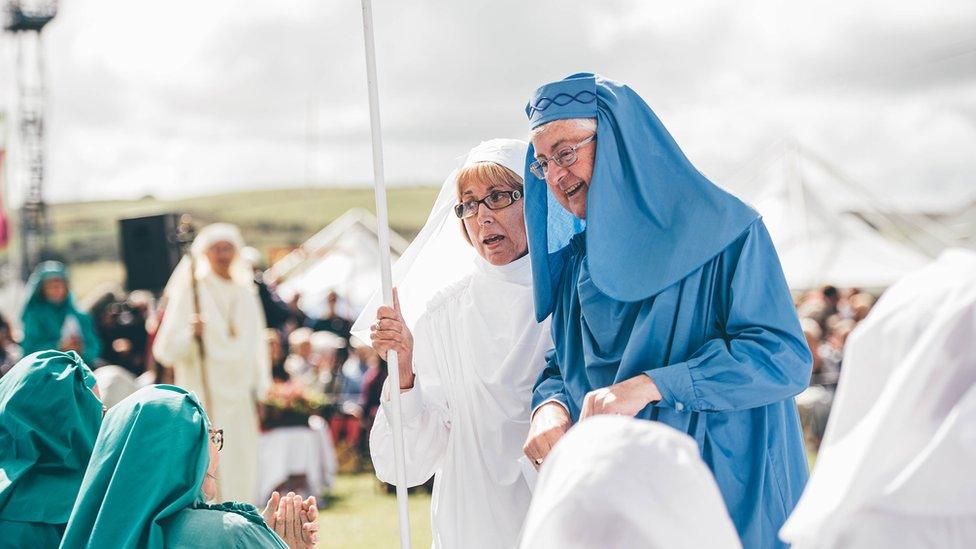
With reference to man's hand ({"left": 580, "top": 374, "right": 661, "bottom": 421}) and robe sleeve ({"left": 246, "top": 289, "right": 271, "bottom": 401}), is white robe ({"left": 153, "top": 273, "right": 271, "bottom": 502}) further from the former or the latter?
man's hand ({"left": 580, "top": 374, "right": 661, "bottom": 421})

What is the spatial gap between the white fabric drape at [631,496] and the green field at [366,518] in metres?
6.14

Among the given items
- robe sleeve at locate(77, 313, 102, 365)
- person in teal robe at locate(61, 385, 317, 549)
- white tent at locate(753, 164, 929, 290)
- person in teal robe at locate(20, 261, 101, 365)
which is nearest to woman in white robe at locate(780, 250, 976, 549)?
person in teal robe at locate(61, 385, 317, 549)

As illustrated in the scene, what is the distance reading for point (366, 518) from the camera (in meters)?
10.1

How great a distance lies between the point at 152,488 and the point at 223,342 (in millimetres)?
6510

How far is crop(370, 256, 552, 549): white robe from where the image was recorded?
3582 millimetres

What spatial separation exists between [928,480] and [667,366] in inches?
43.2

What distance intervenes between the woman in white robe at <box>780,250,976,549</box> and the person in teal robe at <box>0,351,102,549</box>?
2.29 metres

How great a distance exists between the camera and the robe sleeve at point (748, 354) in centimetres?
284

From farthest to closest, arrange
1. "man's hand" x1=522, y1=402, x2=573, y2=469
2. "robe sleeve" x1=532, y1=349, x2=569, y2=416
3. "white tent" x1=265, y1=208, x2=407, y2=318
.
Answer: "white tent" x1=265, y1=208, x2=407, y2=318
"robe sleeve" x1=532, y1=349, x2=569, y2=416
"man's hand" x1=522, y1=402, x2=573, y2=469

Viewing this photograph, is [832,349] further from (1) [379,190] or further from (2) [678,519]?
(2) [678,519]

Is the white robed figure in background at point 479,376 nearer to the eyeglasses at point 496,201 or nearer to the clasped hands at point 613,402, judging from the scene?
the eyeglasses at point 496,201

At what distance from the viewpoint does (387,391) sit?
3.59 meters

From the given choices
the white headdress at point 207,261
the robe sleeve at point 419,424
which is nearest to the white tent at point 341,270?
the white headdress at point 207,261

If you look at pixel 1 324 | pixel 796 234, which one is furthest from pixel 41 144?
pixel 796 234
